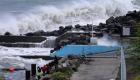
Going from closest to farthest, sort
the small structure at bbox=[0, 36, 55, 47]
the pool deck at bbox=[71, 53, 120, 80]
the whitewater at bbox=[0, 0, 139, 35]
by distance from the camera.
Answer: the pool deck at bbox=[71, 53, 120, 80] → the small structure at bbox=[0, 36, 55, 47] → the whitewater at bbox=[0, 0, 139, 35]

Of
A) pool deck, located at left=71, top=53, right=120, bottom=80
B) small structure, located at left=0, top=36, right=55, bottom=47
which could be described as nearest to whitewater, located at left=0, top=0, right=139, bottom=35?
small structure, located at left=0, top=36, right=55, bottom=47

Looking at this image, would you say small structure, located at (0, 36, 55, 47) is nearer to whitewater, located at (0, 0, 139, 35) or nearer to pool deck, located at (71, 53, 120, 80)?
pool deck, located at (71, 53, 120, 80)

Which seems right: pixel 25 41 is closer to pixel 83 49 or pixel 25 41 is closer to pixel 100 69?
pixel 83 49

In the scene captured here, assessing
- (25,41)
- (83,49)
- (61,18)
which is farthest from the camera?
(61,18)

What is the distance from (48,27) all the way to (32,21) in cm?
289

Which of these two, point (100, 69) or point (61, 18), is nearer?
point (100, 69)

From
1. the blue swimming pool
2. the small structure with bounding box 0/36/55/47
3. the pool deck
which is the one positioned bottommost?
the pool deck

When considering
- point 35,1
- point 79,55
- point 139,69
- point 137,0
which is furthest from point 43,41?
point 35,1

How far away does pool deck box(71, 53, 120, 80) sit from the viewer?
59.2ft

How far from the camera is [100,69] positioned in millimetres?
19547

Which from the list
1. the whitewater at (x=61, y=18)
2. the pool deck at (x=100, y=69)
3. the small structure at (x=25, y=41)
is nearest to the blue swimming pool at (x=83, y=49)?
the pool deck at (x=100, y=69)

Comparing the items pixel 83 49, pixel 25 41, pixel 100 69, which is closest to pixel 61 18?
pixel 25 41

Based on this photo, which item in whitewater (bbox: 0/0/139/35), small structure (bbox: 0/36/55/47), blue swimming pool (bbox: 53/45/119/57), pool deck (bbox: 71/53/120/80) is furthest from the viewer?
whitewater (bbox: 0/0/139/35)

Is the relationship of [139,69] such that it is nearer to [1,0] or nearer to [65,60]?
[65,60]
